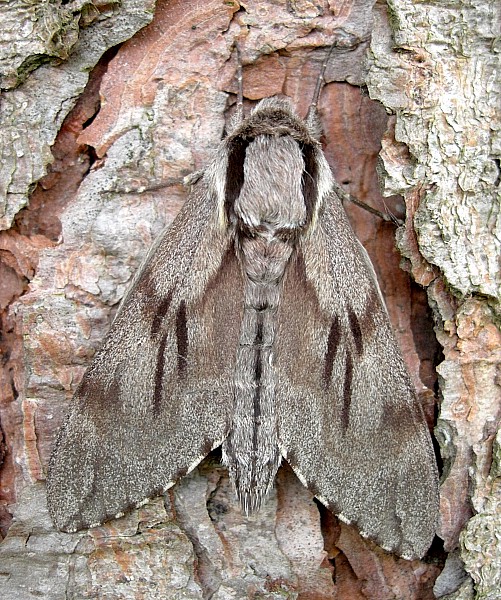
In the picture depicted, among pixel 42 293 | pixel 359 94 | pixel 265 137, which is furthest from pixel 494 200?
pixel 42 293

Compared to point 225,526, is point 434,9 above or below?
above

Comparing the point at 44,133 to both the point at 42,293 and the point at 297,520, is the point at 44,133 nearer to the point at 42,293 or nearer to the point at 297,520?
the point at 42,293

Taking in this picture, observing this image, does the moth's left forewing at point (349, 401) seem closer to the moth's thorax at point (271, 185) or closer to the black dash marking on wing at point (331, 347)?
the black dash marking on wing at point (331, 347)

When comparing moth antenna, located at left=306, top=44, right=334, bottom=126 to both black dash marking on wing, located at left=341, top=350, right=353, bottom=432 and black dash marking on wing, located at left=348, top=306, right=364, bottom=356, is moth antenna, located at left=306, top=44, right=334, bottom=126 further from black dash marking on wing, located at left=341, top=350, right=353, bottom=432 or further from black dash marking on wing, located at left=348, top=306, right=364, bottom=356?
black dash marking on wing, located at left=341, top=350, right=353, bottom=432

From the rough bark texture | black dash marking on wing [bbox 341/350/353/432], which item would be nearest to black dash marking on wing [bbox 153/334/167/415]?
the rough bark texture

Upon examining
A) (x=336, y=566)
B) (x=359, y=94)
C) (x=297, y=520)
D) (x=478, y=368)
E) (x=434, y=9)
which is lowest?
(x=336, y=566)

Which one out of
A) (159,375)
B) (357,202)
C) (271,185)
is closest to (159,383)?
(159,375)
